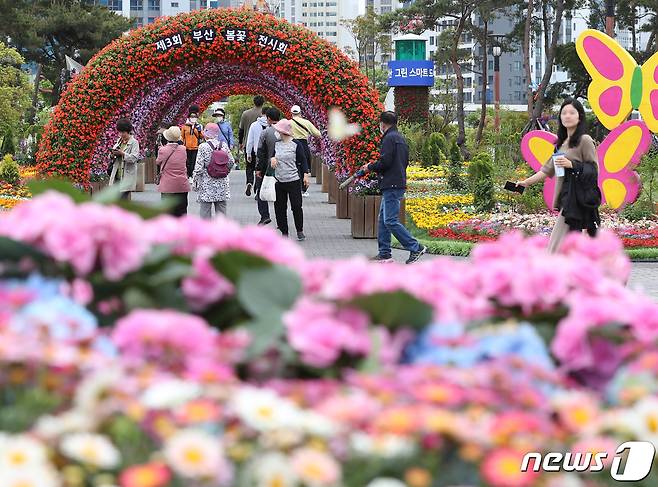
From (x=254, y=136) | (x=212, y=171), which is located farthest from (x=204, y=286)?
(x=254, y=136)

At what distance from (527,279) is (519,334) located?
0.23m

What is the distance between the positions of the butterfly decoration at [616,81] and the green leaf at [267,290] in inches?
551

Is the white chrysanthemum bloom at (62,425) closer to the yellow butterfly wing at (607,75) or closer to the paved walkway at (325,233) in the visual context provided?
the paved walkway at (325,233)

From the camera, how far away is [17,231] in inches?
102

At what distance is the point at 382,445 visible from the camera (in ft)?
6.74

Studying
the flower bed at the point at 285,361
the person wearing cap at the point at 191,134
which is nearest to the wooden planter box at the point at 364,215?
the person wearing cap at the point at 191,134

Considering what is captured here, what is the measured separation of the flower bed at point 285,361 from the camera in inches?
80.5

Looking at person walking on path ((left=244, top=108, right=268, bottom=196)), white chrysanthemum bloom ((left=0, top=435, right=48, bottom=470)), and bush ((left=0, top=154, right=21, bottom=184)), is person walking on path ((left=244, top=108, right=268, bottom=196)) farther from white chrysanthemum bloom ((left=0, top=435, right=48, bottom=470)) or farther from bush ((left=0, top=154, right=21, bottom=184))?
white chrysanthemum bloom ((left=0, top=435, right=48, bottom=470))

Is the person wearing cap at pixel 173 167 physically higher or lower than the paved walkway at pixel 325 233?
higher

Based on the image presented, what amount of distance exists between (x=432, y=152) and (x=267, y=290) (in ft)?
102

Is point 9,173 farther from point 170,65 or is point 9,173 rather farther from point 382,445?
point 382,445

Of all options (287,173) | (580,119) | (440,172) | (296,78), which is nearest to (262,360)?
(580,119)

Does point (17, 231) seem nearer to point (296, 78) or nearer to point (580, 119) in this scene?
point (580, 119)

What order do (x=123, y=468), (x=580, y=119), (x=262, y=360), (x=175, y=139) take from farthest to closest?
(x=175, y=139) → (x=580, y=119) → (x=262, y=360) → (x=123, y=468)
